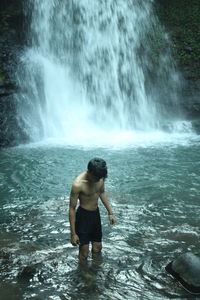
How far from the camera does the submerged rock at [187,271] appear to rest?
4.62 metres

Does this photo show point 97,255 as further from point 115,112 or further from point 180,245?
point 115,112

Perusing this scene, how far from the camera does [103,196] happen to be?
534 cm

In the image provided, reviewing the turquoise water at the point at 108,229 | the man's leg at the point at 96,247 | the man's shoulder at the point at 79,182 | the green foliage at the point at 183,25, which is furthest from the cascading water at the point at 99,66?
the man's shoulder at the point at 79,182

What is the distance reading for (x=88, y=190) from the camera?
16.6ft

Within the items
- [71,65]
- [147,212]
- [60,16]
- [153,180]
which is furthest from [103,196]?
[60,16]

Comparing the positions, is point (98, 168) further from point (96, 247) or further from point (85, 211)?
point (96, 247)

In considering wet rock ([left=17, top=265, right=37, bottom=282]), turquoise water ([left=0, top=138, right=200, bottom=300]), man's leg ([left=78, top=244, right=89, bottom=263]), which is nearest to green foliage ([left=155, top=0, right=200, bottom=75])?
turquoise water ([left=0, top=138, right=200, bottom=300])

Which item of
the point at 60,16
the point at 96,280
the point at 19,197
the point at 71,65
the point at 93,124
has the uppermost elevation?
Answer: the point at 60,16

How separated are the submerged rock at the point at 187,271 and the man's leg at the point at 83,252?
1190 mm

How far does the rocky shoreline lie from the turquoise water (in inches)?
159

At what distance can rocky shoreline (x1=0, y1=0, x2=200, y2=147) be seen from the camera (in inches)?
641

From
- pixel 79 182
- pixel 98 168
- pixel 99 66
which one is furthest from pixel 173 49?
pixel 98 168

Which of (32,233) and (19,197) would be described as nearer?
(32,233)

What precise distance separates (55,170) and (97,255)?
618cm
